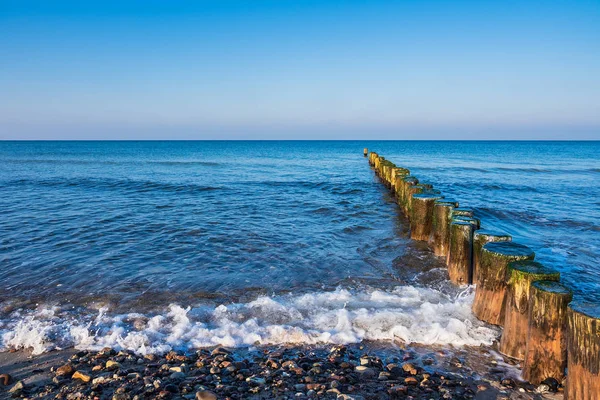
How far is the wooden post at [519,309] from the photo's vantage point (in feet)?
15.6

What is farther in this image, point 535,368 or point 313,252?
point 313,252

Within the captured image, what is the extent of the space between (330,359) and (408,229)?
26.5 feet

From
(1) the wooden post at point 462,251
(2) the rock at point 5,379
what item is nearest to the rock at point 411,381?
(1) the wooden post at point 462,251

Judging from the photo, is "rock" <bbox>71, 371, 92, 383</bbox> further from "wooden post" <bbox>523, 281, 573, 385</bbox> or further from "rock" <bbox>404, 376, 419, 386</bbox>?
"wooden post" <bbox>523, 281, 573, 385</bbox>

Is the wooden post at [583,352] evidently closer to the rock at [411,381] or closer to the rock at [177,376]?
the rock at [411,381]

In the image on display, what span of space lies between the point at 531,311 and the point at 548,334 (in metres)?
0.27

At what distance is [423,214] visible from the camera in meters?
10.4

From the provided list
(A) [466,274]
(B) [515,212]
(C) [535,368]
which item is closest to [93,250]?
(A) [466,274]

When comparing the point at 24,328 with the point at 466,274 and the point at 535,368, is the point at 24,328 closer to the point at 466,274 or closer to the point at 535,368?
the point at 535,368

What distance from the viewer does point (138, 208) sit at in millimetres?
15391

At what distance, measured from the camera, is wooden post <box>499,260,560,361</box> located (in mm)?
4754

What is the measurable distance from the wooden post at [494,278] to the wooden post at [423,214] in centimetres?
430

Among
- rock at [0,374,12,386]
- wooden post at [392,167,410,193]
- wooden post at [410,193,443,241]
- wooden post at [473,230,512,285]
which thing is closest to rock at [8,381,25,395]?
rock at [0,374,12,386]

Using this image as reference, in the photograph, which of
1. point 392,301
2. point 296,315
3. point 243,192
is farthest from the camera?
point 243,192
